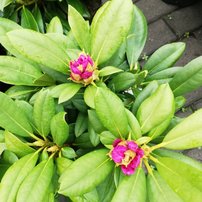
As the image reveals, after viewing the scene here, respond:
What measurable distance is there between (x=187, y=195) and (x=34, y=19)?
0.86m

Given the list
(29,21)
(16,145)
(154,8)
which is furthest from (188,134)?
(154,8)

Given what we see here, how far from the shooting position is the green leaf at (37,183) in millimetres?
839

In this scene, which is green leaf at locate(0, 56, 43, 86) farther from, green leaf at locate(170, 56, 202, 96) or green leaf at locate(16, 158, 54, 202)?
green leaf at locate(170, 56, 202, 96)

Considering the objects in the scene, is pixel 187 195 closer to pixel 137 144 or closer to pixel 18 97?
pixel 137 144

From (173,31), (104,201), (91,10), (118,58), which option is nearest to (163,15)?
(173,31)

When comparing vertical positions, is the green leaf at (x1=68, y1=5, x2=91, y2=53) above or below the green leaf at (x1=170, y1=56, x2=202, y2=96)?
above

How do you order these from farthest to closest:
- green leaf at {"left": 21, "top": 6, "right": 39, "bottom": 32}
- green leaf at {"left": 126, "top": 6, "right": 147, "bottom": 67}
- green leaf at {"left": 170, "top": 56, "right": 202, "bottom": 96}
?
green leaf at {"left": 21, "top": 6, "right": 39, "bottom": 32}
green leaf at {"left": 126, "top": 6, "right": 147, "bottom": 67}
green leaf at {"left": 170, "top": 56, "right": 202, "bottom": 96}

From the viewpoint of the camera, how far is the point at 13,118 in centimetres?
94

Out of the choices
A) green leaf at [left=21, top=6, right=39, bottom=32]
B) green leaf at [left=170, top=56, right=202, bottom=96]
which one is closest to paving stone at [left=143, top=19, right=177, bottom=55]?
green leaf at [left=21, top=6, right=39, bottom=32]

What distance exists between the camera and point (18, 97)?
1.05 m

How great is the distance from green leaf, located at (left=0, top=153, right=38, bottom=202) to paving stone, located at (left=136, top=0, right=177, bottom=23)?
5.76 feet

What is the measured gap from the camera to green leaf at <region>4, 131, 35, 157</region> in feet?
2.93

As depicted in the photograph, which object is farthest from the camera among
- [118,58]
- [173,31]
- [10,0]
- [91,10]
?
[173,31]

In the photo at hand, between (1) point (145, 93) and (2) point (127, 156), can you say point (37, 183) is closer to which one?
(2) point (127, 156)
